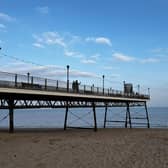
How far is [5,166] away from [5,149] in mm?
4734

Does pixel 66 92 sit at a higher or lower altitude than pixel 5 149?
higher

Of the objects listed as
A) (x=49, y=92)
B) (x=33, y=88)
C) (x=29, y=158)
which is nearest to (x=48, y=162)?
(x=29, y=158)

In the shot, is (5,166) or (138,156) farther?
(138,156)

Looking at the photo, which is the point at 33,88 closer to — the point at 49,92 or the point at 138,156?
the point at 49,92

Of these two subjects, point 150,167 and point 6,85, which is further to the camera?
point 6,85

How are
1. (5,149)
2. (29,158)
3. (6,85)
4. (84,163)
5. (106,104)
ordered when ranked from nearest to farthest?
(84,163)
(29,158)
(5,149)
(6,85)
(106,104)

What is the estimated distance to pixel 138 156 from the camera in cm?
1599

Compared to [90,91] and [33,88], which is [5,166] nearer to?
[33,88]

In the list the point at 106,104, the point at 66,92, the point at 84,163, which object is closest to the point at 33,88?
the point at 66,92

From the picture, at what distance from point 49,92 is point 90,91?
10.1 metres

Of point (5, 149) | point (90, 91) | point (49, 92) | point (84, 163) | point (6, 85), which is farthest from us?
point (90, 91)

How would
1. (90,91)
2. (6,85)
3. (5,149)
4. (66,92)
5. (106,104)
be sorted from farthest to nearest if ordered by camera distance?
(106,104) → (90,91) → (66,92) → (6,85) → (5,149)

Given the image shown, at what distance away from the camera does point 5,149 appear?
18.1m

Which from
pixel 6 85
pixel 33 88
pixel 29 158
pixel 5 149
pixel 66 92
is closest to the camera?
pixel 29 158
